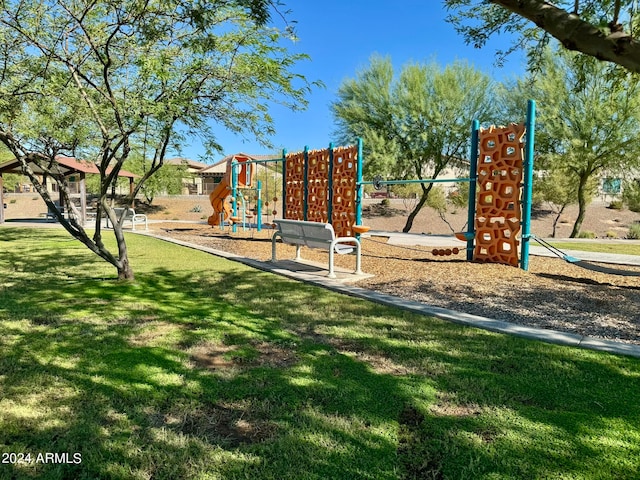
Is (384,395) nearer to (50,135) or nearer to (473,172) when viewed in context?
(473,172)

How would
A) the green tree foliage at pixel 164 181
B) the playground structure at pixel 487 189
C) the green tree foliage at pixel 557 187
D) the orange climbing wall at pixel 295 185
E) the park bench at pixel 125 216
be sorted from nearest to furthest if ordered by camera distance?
the park bench at pixel 125 216 → the playground structure at pixel 487 189 → the orange climbing wall at pixel 295 185 → the green tree foliage at pixel 557 187 → the green tree foliage at pixel 164 181

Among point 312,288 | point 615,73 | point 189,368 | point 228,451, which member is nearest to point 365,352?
point 189,368

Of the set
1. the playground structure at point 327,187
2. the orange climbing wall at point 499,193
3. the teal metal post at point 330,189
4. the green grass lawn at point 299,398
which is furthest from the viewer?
the teal metal post at point 330,189

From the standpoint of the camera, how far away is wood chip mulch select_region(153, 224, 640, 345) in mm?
4699

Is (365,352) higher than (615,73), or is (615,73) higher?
(615,73)

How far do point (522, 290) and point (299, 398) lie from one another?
4355mm

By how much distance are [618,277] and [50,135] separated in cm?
1085

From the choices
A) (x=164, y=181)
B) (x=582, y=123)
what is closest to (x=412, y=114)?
(x=582, y=123)

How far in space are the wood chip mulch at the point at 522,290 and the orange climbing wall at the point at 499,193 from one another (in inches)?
19.4

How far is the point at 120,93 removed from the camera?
6.23 meters

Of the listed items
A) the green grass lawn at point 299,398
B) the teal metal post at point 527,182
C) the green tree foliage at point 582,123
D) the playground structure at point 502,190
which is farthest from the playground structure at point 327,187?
the green tree foliage at point 582,123

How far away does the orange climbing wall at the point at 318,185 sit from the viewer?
1159 centimetres

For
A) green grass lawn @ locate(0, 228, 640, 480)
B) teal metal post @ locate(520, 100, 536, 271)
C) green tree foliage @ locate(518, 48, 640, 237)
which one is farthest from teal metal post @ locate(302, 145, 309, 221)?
green tree foliage @ locate(518, 48, 640, 237)

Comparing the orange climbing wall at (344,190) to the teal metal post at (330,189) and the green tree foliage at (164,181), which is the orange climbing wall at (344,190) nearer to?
the teal metal post at (330,189)
